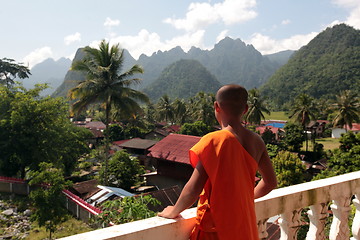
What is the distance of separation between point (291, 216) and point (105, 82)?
15.8 metres

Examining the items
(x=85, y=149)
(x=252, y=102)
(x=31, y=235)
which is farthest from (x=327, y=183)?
(x=252, y=102)

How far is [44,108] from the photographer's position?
1755 centimetres

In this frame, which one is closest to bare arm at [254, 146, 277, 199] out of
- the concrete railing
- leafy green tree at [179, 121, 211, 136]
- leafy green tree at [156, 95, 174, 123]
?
the concrete railing

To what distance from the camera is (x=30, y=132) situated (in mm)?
16656

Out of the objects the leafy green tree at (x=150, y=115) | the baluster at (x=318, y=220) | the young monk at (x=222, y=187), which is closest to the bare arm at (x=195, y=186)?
the young monk at (x=222, y=187)

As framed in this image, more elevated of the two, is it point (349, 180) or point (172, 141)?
point (349, 180)

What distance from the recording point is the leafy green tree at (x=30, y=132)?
1633 centimetres

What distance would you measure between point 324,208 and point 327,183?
7.3 inches

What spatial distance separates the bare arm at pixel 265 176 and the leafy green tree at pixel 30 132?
17.5 m

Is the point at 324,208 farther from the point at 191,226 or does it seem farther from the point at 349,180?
the point at 191,226

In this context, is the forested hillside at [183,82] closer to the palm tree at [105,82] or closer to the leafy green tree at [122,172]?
the palm tree at [105,82]

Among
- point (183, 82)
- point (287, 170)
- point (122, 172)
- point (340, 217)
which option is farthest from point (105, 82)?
point (183, 82)

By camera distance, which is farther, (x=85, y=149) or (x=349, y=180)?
(x=85, y=149)

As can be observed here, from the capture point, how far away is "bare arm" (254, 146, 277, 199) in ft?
5.04
